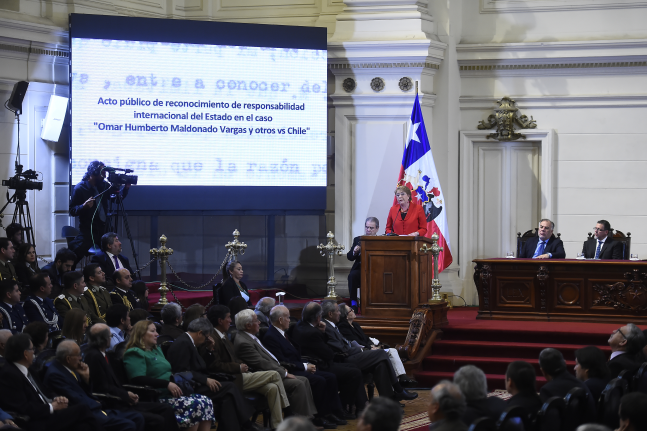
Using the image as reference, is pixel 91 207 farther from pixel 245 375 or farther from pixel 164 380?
pixel 164 380

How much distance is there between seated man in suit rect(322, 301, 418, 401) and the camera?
7.46 meters

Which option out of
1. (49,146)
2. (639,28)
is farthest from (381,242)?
(639,28)

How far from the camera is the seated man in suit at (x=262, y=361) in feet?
21.6

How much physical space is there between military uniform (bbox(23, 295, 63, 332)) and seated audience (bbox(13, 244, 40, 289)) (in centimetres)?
80

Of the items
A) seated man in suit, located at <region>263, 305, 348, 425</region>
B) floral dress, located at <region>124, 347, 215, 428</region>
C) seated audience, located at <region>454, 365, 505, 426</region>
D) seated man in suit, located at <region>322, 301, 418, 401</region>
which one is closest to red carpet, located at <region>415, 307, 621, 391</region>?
seated man in suit, located at <region>322, 301, 418, 401</region>

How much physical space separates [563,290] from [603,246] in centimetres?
77

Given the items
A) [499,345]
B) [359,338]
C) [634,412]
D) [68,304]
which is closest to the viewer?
[634,412]

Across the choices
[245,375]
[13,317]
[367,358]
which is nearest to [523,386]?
[245,375]

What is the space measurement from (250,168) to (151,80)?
1.53 metres

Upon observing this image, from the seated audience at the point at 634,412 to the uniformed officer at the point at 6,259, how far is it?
5068 mm

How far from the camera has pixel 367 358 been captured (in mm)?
7531

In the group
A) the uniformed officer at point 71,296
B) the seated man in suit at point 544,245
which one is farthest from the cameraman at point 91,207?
the seated man in suit at point 544,245

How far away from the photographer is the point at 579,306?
30.5 ft

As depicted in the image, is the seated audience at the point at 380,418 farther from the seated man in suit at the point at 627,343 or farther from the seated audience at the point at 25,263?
the seated audience at the point at 25,263
